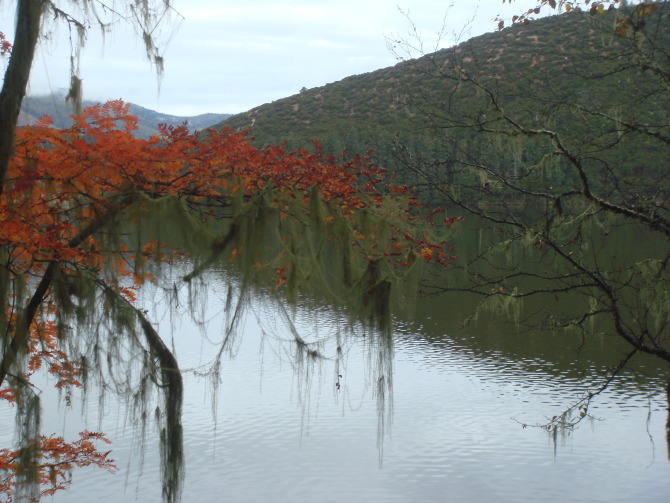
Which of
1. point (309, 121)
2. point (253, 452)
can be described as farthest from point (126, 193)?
point (309, 121)

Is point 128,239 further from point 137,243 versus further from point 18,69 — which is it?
point 18,69

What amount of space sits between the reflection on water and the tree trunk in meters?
4.76

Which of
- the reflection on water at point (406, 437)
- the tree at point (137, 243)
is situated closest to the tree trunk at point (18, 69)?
the tree at point (137, 243)

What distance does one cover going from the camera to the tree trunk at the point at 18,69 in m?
3.87

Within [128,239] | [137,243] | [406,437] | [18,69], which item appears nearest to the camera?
[18,69]

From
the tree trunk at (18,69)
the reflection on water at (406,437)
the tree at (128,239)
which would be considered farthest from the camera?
the reflection on water at (406,437)

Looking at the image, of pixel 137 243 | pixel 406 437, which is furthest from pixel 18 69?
pixel 406 437

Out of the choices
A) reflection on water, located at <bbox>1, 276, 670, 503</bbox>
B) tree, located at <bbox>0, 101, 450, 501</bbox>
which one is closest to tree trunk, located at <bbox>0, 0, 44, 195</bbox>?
tree, located at <bbox>0, 101, 450, 501</bbox>

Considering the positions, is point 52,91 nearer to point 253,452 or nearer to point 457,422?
point 253,452

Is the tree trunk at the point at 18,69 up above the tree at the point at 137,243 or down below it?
above

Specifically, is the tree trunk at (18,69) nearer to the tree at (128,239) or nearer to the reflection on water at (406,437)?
the tree at (128,239)

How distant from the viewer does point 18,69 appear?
12.9ft

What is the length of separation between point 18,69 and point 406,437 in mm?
10390

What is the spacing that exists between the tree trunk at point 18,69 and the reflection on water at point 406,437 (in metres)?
4.76
